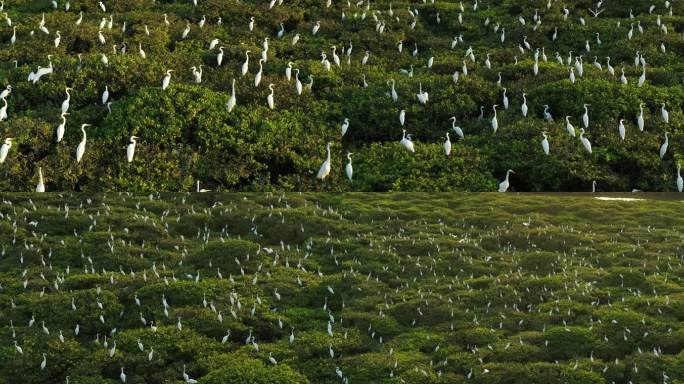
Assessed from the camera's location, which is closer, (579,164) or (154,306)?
(154,306)

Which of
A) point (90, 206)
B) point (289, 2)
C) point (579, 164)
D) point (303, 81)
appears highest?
point (289, 2)

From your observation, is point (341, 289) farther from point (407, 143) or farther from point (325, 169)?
point (407, 143)

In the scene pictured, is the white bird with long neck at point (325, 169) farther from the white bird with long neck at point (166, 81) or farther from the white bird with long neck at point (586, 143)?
the white bird with long neck at point (586, 143)

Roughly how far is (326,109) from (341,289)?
6.17m

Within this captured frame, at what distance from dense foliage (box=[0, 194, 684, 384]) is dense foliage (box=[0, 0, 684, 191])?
1.07m

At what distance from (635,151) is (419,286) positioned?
6.57 m

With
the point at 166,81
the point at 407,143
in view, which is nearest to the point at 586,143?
the point at 407,143

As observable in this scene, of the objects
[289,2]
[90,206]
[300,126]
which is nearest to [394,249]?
[300,126]

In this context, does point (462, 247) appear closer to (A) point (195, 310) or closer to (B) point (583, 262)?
(B) point (583, 262)

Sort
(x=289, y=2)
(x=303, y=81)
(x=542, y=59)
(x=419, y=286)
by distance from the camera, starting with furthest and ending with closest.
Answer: (x=289, y=2), (x=542, y=59), (x=303, y=81), (x=419, y=286)

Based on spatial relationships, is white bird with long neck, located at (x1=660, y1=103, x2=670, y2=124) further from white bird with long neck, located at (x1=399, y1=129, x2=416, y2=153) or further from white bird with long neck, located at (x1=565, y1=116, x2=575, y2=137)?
white bird with long neck, located at (x1=399, y1=129, x2=416, y2=153)

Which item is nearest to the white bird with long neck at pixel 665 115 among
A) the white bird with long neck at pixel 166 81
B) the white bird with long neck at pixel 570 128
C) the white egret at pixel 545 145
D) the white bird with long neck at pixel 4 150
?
the white bird with long neck at pixel 570 128

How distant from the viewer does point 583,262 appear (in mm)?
19266

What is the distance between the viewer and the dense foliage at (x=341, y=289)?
50.2ft
